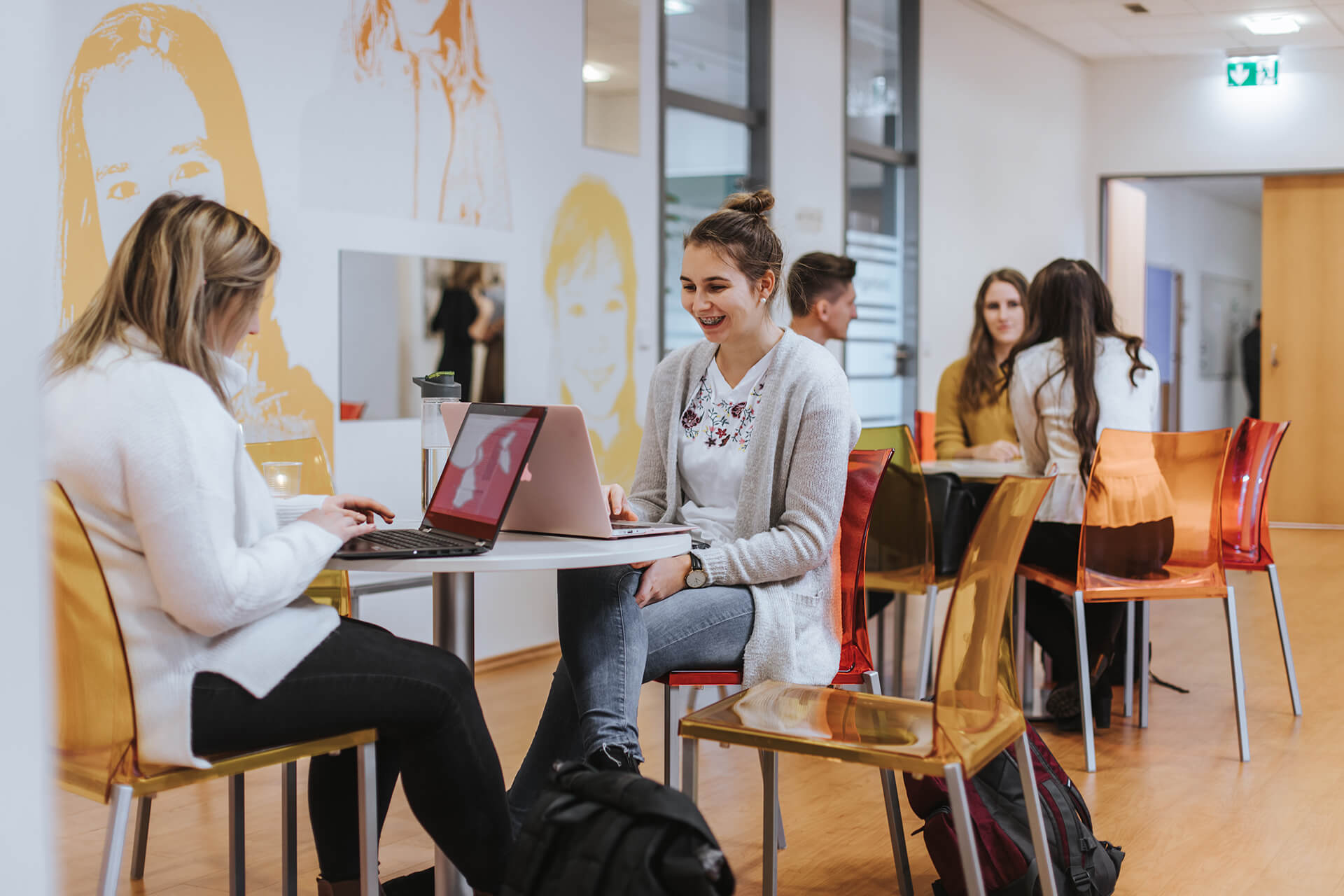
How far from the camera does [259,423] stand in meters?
3.50

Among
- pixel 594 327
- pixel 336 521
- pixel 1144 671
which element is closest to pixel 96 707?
pixel 336 521

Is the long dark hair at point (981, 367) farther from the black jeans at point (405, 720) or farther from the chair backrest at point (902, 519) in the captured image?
the black jeans at point (405, 720)

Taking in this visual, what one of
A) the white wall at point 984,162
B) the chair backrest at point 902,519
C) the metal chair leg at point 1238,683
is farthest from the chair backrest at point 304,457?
the white wall at point 984,162

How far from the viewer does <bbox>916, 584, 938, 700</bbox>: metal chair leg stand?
355 centimetres

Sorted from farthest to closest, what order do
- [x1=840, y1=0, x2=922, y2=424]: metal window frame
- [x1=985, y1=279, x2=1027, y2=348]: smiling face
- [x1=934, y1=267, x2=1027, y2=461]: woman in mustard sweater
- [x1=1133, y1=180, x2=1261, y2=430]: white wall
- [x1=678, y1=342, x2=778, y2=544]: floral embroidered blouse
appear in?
[x1=1133, y1=180, x2=1261, y2=430]: white wall < [x1=840, y1=0, x2=922, y2=424]: metal window frame < [x1=985, y1=279, x2=1027, y2=348]: smiling face < [x1=934, y1=267, x2=1027, y2=461]: woman in mustard sweater < [x1=678, y1=342, x2=778, y2=544]: floral embroidered blouse

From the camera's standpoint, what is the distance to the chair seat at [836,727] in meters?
1.70

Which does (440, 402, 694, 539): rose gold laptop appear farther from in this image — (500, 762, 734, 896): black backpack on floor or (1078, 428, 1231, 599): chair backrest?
(1078, 428, 1231, 599): chair backrest

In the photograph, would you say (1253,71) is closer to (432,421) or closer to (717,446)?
(717,446)

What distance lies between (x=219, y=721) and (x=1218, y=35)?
26.5 ft

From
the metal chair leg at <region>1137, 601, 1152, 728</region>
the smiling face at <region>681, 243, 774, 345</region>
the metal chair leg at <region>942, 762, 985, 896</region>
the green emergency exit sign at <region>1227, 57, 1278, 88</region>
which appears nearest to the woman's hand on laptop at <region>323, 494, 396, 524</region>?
the smiling face at <region>681, 243, 774, 345</region>

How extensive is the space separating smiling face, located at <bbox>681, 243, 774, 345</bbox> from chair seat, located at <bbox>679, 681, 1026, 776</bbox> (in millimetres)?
686

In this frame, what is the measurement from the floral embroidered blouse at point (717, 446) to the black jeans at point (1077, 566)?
1.18 metres

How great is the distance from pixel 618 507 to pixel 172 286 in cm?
90

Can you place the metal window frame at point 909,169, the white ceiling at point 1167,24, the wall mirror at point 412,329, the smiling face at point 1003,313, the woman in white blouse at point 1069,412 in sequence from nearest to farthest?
1. the woman in white blouse at point 1069,412
2. the wall mirror at point 412,329
3. the smiling face at point 1003,313
4. the metal window frame at point 909,169
5. the white ceiling at point 1167,24
